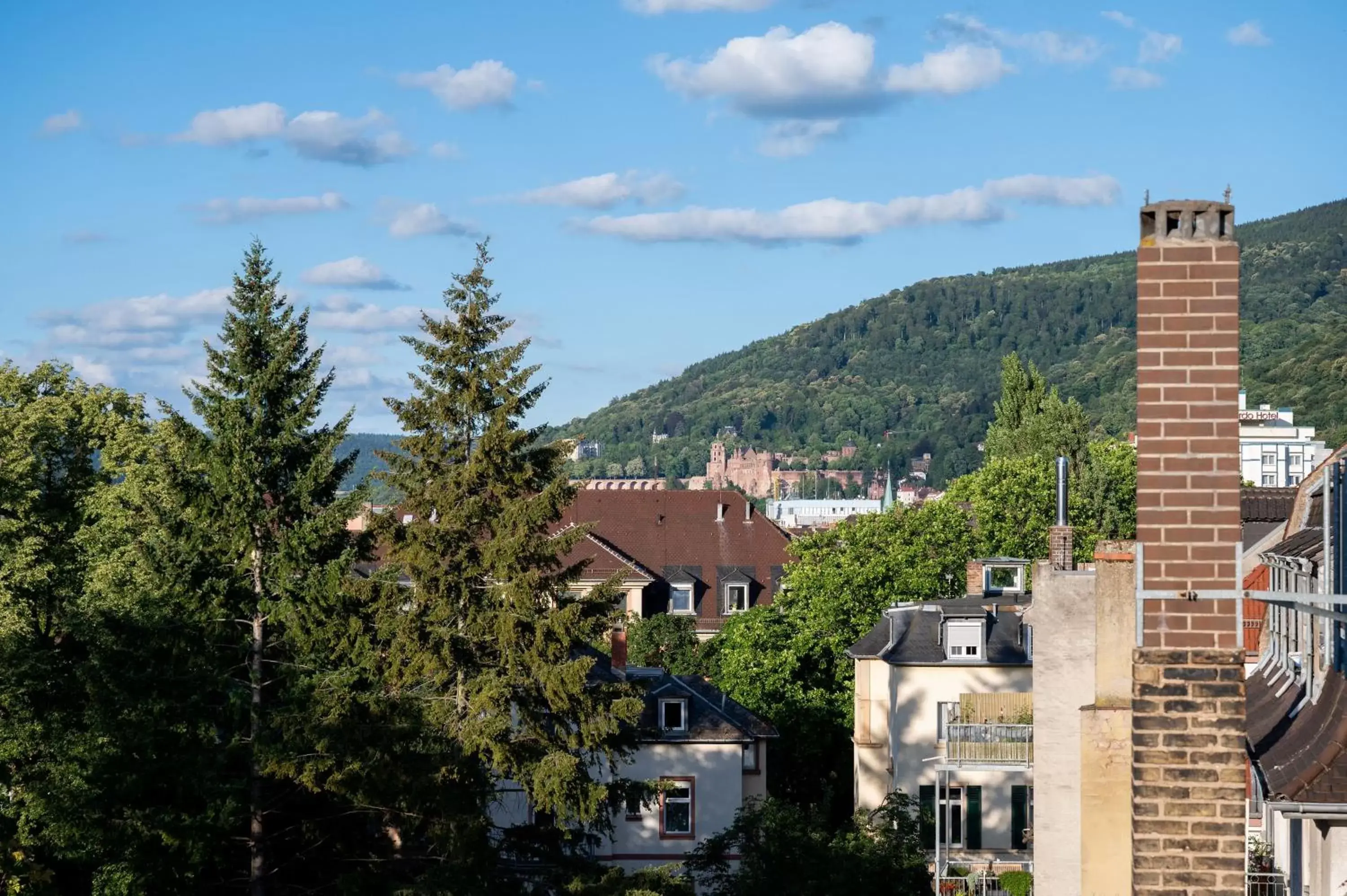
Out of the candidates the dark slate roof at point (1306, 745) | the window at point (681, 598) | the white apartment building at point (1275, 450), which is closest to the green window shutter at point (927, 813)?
the dark slate roof at point (1306, 745)

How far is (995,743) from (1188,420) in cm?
3094

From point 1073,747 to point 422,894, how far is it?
39.2 feet

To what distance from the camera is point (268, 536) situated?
3306cm

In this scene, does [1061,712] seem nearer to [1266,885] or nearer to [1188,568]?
[1266,885]

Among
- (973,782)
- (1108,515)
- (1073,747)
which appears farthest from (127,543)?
(1108,515)

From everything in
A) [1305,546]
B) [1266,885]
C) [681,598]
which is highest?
[681,598]

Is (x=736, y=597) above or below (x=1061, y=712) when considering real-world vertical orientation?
above

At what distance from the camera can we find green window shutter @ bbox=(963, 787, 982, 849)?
146ft

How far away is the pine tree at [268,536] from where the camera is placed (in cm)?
3183

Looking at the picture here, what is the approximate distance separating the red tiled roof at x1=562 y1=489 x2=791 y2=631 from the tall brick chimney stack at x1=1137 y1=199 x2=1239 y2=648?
78690mm

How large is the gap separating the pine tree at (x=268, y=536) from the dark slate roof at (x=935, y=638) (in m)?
19.1

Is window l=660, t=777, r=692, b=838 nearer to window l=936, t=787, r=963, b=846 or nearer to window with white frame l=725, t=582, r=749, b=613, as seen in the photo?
window l=936, t=787, r=963, b=846

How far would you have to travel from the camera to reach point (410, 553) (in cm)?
3281

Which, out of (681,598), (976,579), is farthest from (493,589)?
(681,598)
